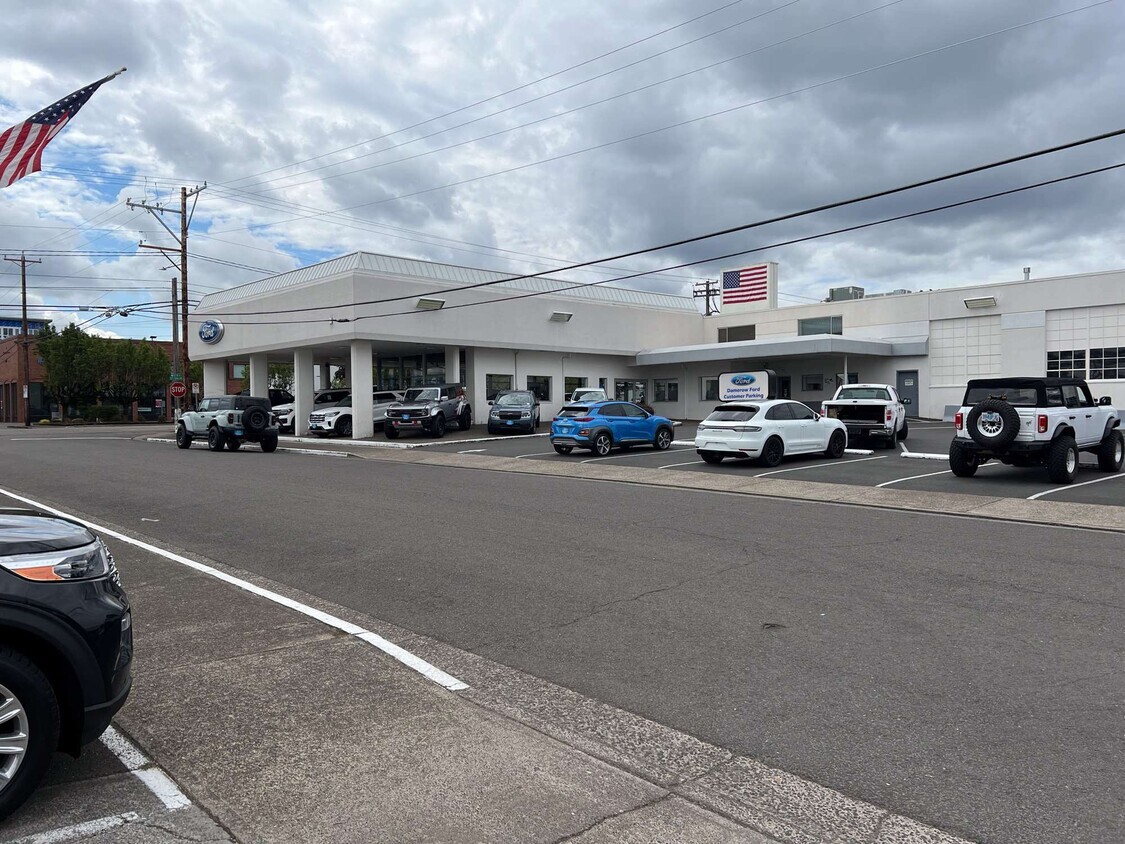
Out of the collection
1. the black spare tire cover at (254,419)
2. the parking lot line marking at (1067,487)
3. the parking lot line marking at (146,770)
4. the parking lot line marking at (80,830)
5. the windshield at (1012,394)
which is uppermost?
the windshield at (1012,394)

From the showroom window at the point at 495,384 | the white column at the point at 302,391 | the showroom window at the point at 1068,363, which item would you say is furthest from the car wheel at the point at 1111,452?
the white column at the point at 302,391

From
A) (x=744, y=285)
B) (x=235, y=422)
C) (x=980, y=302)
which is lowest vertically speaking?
(x=235, y=422)

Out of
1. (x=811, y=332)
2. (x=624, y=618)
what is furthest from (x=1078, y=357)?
(x=624, y=618)

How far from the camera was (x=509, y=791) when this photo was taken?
12.8 ft

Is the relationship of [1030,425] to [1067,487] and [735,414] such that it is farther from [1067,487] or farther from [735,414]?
[735,414]

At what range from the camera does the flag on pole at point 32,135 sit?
40.3ft

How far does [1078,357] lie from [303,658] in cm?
3792

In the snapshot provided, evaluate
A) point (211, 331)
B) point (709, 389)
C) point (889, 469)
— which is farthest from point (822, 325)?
point (211, 331)

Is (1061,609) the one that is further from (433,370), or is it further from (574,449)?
(433,370)

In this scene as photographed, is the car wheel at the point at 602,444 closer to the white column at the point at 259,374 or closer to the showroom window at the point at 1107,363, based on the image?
the showroom window at the point at 1107,363

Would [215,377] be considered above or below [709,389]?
above

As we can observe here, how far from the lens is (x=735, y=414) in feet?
64.9

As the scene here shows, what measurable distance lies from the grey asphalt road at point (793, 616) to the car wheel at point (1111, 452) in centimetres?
763

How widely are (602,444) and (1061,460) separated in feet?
37.6
